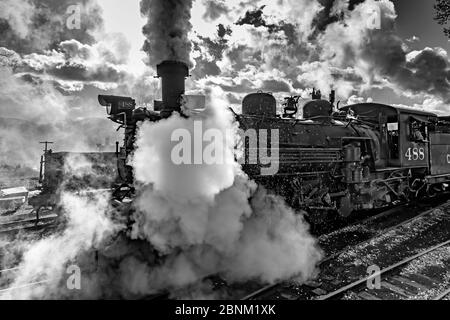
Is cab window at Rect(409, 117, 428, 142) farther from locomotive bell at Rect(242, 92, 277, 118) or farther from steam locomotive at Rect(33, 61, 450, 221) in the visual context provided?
locomotive bell at Rect(242, 92, 277, 118)

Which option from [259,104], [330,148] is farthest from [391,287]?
[259,104]

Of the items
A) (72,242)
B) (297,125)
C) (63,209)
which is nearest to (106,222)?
(72,242)

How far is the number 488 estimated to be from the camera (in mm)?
10258

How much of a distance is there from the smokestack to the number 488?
8.48 meters

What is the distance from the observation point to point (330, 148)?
8.18 metres

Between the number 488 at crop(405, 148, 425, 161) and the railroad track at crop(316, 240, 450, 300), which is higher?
the number 488 at crop(405, 148, 425, 161)

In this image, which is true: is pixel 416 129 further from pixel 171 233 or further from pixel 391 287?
pixel 171 233

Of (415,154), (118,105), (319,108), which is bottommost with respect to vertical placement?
(415,154)

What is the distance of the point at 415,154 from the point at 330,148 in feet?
15.0

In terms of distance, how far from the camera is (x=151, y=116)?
18.6 feet

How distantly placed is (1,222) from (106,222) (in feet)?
22.6

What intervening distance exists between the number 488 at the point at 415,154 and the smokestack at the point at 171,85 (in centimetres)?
848

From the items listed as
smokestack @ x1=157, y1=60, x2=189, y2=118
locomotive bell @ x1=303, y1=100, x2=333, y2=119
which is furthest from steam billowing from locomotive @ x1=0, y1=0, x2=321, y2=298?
locomotive bell @ x1=303, y1=100, x2=333, y2=119
